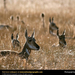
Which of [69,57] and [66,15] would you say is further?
[66,15]

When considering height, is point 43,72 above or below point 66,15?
below

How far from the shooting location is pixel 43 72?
141 inches

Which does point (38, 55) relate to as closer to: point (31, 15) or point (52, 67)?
point (52, 67)

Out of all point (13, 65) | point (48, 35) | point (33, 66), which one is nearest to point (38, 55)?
point (33, 66)

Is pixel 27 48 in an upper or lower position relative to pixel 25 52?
upper

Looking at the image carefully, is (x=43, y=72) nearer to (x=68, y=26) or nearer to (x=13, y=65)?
(x=13, y=65)

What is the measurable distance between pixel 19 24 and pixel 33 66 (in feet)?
15.4

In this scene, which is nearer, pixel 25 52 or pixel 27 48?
pixel 27 48

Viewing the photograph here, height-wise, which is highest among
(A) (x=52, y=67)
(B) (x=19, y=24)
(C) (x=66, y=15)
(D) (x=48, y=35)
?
(C) (x=66, y=15)

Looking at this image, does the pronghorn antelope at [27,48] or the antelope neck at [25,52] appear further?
the antelope neck at [25,52]

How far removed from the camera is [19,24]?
27.7 feet

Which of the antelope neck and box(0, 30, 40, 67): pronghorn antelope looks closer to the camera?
box(0, 30, 40, 67): pronghorn antelope

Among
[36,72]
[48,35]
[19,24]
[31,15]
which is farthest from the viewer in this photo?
[31,15]

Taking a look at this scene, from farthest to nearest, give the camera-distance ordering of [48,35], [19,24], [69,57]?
[19,24]
[48,35]
[69,57]
